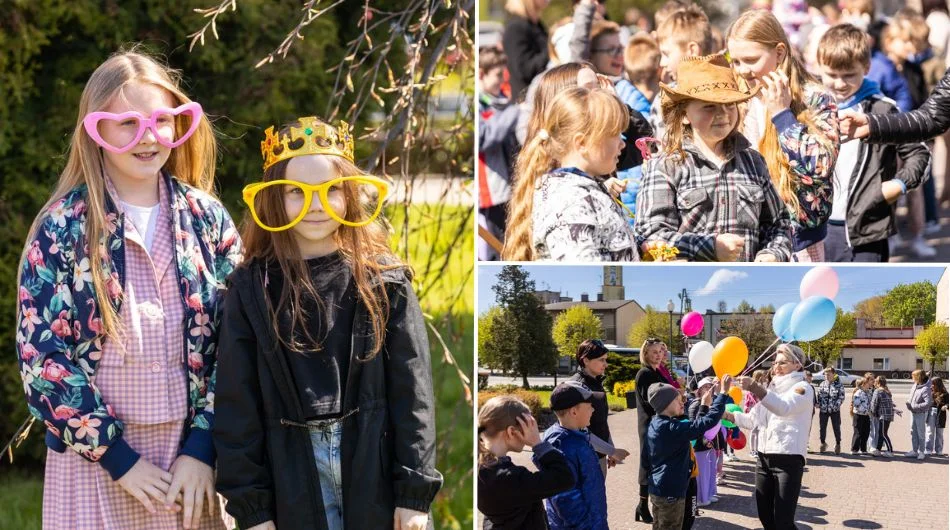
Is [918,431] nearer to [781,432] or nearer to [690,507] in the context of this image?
[781,432]

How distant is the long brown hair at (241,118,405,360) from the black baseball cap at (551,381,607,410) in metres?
0.73

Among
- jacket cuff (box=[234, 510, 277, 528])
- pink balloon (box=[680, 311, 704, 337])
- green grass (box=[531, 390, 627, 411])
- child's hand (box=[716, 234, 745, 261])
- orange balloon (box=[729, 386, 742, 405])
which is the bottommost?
jacket cuff (box=[234, 510, 277, 528])

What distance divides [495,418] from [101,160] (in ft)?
3.79

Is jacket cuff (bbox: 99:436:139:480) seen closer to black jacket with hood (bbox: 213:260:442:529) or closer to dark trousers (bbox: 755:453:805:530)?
black jacket with hood (bbox: 213:260:442:529)

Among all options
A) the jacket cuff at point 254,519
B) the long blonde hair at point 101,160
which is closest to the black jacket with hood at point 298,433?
the jacket cuff at point 254,519

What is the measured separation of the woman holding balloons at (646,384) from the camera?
2768mm

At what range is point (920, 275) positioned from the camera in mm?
2691

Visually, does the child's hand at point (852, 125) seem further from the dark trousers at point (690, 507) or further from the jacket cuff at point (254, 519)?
the jacket cuff at point (254, 519)

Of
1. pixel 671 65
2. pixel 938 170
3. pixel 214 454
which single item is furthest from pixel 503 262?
pixel 938 170

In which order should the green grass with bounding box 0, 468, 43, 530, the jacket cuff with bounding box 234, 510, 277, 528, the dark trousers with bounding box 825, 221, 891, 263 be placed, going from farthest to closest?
1. the green grass with bounding box 0, 468, 43, 530
2. the dark trousers with bounding box 825, 221, 891, 263
3. the jacket cuff with bounding box 234, 510, 277, 528

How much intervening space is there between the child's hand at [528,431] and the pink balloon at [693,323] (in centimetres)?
47

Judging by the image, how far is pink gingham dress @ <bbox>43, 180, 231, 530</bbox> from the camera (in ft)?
7.16

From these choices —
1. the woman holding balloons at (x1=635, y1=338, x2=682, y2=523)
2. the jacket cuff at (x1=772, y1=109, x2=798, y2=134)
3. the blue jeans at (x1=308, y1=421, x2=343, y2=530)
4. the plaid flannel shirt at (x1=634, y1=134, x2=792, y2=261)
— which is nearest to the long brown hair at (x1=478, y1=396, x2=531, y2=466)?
the woman holding balloons at (x1=635, y1=338, x2=682, y2=523)

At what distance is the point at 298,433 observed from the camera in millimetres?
2109
